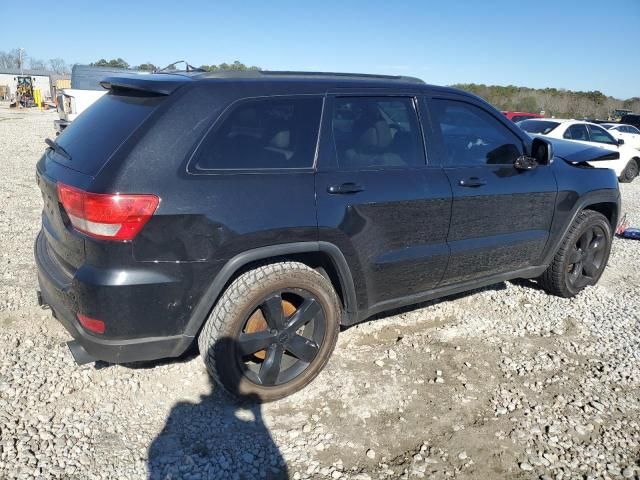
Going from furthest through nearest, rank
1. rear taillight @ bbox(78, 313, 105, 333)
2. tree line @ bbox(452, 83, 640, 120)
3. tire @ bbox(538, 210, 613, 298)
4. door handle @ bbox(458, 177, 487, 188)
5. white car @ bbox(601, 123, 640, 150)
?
tree line @ bbox(452, 83, 640, 120) < white car @ bbox(601, 123, 640, 150) < tire @ bbox(538, 210, 613, 298) < door handle @ bbox(458, 177, 487, 188) < rear taillight @ bbox(78, 313, 105, 333)

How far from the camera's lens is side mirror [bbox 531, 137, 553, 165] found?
3.87m

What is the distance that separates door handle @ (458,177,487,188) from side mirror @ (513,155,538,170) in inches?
16.2

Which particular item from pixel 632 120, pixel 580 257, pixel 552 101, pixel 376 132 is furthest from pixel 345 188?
pixel 552 101

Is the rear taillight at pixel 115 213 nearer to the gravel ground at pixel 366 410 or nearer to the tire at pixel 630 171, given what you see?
the gravel ground at pixel 366 410

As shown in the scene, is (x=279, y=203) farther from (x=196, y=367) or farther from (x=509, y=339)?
(x=509, y=339)

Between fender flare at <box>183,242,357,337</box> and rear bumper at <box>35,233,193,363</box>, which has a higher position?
fender flare at <box>183,242,357,337</box>

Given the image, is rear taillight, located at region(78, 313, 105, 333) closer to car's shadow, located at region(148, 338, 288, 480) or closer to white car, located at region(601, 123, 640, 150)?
car's shadow, located at region(148, 338, 288, 480)

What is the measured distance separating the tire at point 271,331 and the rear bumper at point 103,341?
0.22m

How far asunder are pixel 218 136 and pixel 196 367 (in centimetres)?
153

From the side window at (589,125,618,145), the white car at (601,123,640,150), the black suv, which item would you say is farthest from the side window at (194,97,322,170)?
the white car at (601,123,640,150)

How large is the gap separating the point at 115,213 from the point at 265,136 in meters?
0.92

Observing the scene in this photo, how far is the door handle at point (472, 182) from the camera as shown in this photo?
11.4ft

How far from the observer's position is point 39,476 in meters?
2.27

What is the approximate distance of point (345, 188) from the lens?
2.93m
